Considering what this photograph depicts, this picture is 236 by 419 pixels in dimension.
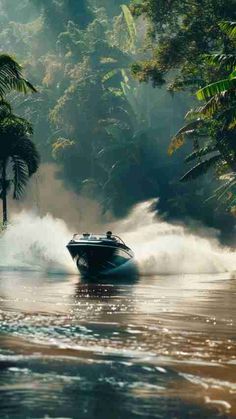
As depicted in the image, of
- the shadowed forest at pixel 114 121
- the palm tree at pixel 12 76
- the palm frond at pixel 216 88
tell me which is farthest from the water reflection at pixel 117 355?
the shadowed forest at pixel 114 121

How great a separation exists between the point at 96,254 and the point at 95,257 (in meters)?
0.13

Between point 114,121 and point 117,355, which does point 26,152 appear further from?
point 114,121

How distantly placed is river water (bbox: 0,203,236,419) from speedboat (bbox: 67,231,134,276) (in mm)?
2403

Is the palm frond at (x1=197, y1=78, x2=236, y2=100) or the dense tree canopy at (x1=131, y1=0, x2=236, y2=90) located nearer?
the palm frond at (x1=197, y1=78, x2=236, y2=100)

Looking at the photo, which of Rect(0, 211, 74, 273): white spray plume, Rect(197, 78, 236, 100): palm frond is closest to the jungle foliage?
Rect(0, 211, 74, 273): white spray plume

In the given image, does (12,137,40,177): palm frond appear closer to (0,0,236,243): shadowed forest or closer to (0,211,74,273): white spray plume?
(0,211,74,273): white spray plume

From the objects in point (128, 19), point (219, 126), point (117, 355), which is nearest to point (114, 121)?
point (128, 19)

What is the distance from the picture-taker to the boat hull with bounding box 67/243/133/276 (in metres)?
40.6

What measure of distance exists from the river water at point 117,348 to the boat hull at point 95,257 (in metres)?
2.39

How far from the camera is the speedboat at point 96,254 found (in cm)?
4056

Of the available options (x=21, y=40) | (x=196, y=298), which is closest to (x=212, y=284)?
(x=196, y=298)

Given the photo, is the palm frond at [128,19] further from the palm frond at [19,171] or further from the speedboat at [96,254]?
the speedboat at [96,254]

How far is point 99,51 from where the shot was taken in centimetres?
10369

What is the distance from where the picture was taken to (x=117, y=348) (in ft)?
55.6
